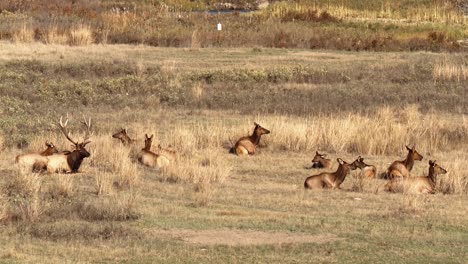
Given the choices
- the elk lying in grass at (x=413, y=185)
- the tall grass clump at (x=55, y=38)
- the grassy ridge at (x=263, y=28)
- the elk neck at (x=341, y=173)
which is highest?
the grassy ridge at (x=263, y=28)

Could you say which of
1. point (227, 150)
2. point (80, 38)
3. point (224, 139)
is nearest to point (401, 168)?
point (227, 150)

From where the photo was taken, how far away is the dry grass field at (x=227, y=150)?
13.5 m

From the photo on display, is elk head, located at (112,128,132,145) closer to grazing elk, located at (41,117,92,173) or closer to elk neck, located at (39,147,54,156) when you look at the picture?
elk neck, located at (39,147,54,156)

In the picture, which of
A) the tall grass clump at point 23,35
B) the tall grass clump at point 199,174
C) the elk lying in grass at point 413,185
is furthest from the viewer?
the tall grass clump at point 23,35

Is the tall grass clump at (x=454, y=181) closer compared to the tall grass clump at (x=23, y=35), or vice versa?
the tall grass clump at (x=454, y=181)

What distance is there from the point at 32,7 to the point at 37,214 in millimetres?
44992

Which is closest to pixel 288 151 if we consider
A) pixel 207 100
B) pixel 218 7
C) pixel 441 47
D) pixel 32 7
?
pixel 207 100

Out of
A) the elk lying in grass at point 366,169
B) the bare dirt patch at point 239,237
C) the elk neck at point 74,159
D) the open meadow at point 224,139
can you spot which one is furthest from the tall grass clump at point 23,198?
the elk lying in grass at point 366,169

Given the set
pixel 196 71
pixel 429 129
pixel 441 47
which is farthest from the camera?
pixel 441 47

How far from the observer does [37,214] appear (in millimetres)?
14516

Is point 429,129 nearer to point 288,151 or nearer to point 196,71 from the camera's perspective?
point 288,151

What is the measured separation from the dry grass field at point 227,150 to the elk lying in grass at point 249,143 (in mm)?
372

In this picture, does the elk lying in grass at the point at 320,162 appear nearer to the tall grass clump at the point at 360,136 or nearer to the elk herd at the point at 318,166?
the elk herd at the point at 318,166

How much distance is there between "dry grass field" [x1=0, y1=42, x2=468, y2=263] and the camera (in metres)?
13.5
